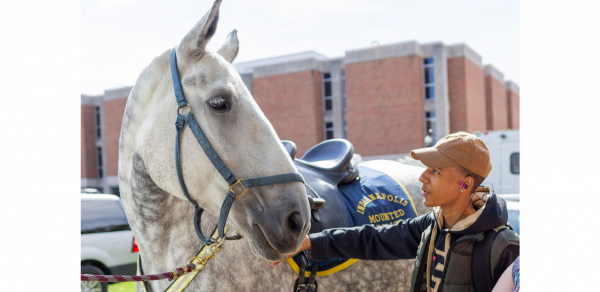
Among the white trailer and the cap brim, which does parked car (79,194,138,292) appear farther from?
the white trailer

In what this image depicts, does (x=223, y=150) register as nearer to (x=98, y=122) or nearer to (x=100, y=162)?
(x=100, y=162)

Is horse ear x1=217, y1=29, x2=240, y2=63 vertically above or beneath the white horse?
above

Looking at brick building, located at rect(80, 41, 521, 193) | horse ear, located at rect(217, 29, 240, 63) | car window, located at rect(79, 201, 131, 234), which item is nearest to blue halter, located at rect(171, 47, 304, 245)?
horse ear, located at rect(217, 29, 240, 63)

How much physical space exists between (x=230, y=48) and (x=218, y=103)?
0.64 metres

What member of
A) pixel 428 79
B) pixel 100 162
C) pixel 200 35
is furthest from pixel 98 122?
pixel 200 35

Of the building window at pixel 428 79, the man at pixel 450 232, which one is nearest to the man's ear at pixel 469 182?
the man at pixel 450 232

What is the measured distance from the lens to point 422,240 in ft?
7.81

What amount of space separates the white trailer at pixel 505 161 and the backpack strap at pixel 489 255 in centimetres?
1274

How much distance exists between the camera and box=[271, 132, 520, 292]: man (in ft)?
6.65

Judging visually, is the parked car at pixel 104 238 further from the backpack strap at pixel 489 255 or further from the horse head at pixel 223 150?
the backpack strap at pixel 489 255

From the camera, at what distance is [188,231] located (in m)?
2.43

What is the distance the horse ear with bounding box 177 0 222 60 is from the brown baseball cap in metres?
1.21
